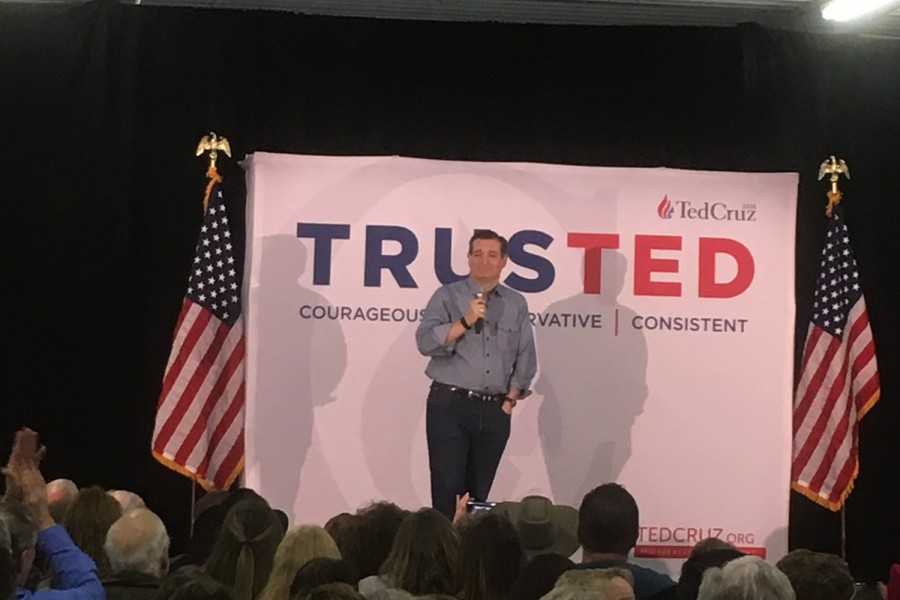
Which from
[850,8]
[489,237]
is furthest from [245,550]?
[850,8]

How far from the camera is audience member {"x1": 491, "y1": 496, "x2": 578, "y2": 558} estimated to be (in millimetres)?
4023

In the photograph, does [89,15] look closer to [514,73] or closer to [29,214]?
[29,214]

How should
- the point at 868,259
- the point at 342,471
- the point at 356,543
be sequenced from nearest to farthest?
the point at 356,543 < the point at 342,471 < the point at 868,259

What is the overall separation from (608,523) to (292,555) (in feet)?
3.19

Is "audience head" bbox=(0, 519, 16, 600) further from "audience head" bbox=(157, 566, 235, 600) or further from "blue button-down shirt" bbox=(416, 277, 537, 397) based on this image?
"blue button-down shirt" bbox=(416, 277, 537, 397)

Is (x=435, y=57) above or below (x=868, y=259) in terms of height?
above

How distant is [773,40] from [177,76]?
10.9 ft

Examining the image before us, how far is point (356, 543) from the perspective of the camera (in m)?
3.70

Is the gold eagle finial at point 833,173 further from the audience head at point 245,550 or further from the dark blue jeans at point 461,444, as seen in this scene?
the audience head at point 245,550

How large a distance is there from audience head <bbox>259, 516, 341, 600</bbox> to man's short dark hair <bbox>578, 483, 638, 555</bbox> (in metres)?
0.83

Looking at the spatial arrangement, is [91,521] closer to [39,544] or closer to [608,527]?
[39,544]

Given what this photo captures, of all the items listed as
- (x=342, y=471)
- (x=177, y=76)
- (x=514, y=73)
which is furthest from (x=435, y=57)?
(x=342, y=471)

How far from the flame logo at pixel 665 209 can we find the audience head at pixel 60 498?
368cm

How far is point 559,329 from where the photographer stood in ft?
23.0
